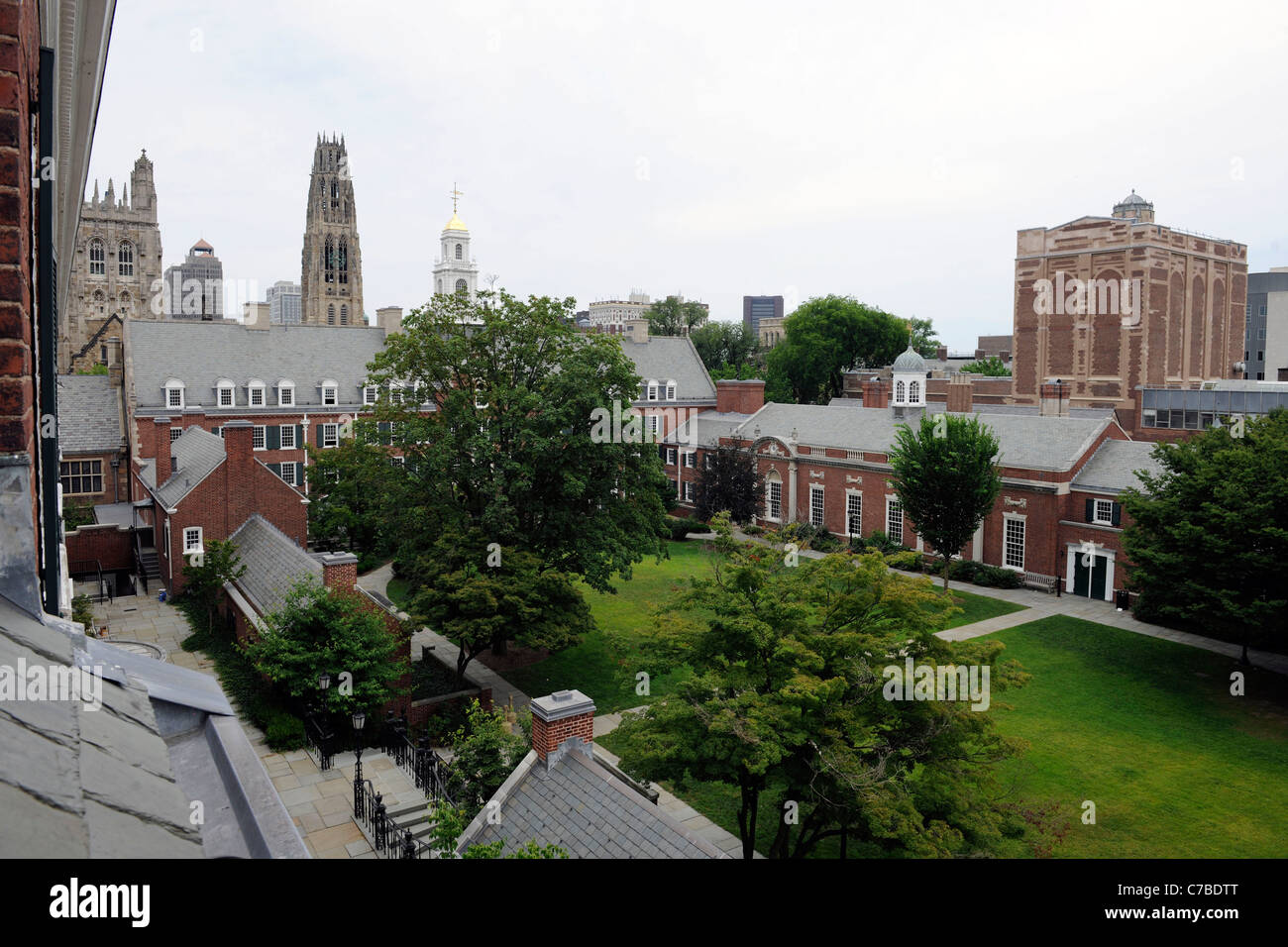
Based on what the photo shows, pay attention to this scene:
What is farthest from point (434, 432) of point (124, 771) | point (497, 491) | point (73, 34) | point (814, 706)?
point (124, 771)

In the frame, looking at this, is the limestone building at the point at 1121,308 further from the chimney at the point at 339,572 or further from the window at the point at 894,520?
the chimney at the point at 339,572

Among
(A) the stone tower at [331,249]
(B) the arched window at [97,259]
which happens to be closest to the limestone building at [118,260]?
(B) the arched window at [97,259]

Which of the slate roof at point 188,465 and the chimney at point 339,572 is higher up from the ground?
the slate roof at point 188,465

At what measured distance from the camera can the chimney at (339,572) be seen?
2347cm

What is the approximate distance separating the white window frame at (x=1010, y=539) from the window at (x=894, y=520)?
5.62 meters

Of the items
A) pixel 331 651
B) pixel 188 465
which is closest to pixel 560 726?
pixel 331 651

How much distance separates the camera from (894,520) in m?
47.0

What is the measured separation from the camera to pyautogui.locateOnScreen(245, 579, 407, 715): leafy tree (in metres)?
21.8

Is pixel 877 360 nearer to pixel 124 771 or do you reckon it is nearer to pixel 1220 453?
pixel 1220 453

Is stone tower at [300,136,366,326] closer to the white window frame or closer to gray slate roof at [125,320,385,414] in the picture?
gray slate roof at [125,320,385,414]

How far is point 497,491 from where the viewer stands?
2672cm

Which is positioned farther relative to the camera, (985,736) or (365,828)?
(365,828)

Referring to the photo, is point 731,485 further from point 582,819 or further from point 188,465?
point 582,819
